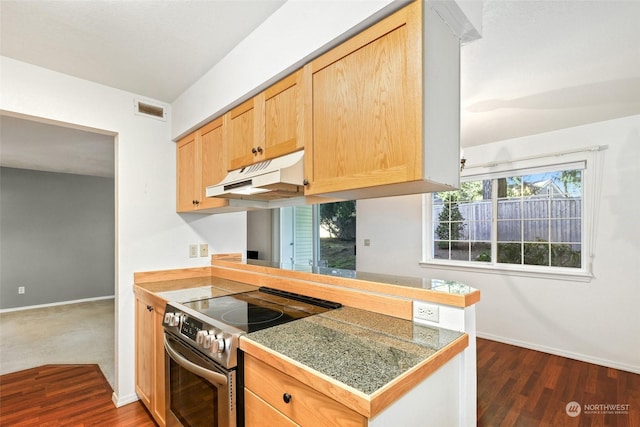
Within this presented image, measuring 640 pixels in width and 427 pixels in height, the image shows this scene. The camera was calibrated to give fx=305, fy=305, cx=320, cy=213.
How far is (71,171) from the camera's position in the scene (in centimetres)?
546

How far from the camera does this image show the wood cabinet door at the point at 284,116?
1530 mm

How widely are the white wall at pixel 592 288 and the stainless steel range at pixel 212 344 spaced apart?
3.08 metres

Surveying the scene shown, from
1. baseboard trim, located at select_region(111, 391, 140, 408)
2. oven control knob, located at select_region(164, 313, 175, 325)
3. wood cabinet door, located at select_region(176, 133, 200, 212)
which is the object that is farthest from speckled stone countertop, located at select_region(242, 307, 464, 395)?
baseboard trim, located at select_region(111, 391, 140, 408)

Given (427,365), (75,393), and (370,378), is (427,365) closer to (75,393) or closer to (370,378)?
(370,378)

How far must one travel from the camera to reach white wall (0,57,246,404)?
207 centimetres

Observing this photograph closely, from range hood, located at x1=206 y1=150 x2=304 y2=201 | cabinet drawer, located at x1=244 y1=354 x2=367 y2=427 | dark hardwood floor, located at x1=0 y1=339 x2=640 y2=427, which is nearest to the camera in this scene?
cabinet drawer, located at x1=244 y1=354 x2=367 y2=427

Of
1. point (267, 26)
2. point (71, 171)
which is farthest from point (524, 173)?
point (71, 171)

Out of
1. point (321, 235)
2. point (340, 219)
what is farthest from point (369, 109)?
point (321, 235)

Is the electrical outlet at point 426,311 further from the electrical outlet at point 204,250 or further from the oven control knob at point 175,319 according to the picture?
the electrical outlet at point 204,250

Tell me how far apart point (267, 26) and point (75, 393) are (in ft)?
10.5

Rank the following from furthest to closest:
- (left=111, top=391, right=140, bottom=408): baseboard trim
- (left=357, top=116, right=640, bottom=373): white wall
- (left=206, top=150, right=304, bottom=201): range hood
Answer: (left=357, top=116, right=640, bottom=373): white wall < (left=111, top=391, right=140, bottom=408): baseboard trim < (left=206, top=150, right=304, bottom=201): range hood

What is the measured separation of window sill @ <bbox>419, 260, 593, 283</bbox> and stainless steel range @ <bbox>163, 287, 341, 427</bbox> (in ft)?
9.70

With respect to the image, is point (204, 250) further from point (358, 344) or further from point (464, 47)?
point (464, 47)

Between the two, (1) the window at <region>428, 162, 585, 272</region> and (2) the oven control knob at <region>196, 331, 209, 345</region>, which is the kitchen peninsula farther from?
(1) the window at <region>428, 162, 585, 272</region>
